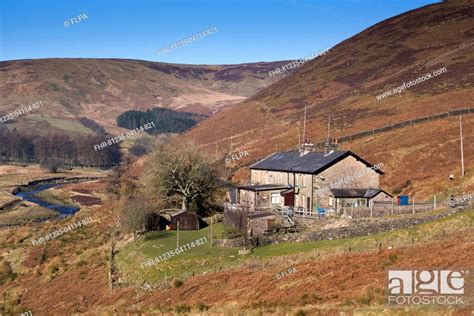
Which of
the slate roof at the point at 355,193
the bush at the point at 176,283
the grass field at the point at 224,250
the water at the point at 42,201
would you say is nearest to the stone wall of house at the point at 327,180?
the slate roof at the point at 355,193

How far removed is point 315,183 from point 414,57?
107 metres

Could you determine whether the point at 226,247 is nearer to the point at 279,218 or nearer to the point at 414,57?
the point at 279,218

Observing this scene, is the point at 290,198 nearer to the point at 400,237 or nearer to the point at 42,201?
the point at 400,237

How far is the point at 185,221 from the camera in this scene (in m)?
59.9

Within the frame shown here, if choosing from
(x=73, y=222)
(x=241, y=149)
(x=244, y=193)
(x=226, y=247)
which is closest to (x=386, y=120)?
(x=241, y=149)

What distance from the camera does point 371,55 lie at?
560ft

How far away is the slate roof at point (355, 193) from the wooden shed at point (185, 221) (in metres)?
15.5

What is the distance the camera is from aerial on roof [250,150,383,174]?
57812mm

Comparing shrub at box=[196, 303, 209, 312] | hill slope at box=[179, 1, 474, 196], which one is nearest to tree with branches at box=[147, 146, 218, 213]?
hill slope at box=[179, 1, 474, 196]

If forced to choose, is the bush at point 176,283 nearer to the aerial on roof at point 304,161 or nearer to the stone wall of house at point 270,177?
the aerial on roof at point 304,161

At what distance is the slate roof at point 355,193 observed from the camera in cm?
5415

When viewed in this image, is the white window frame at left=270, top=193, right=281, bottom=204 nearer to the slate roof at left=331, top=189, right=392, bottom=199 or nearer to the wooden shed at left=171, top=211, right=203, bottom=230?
the slate roof at left=331, top=189, right=392, bottom=199

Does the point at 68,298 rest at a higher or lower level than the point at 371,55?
lower

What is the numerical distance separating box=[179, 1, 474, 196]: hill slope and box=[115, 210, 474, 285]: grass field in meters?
34.5
